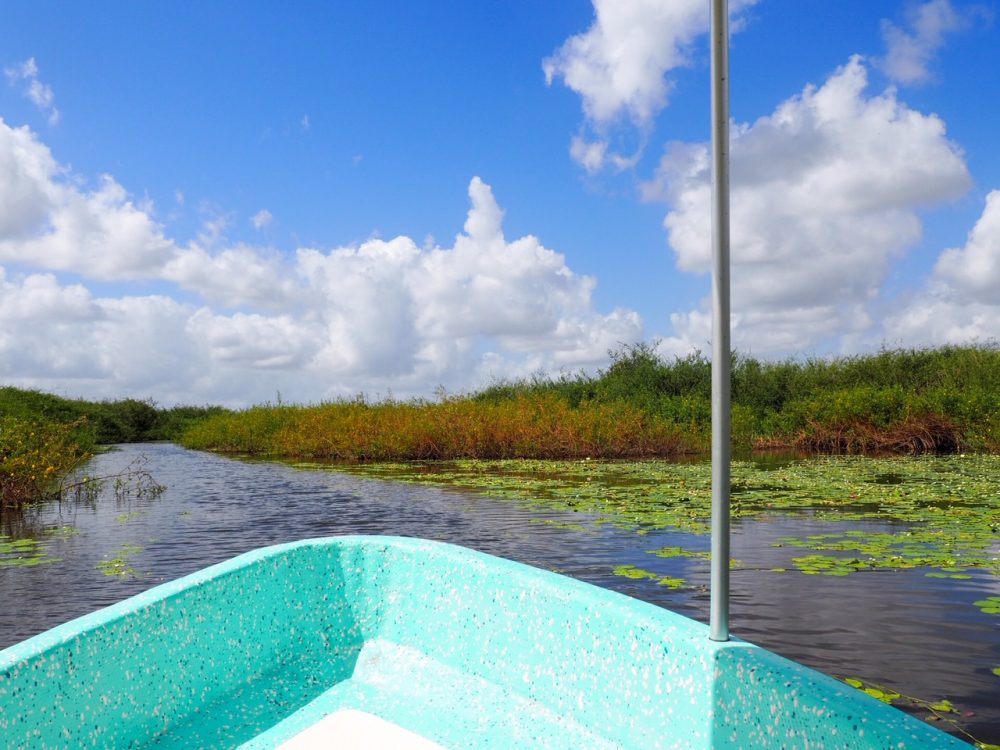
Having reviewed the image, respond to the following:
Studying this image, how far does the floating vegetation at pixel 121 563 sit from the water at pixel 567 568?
0.03m

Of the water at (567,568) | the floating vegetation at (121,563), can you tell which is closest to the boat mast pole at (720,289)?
the water at (567,568)

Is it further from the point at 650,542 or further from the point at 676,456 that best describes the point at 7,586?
the point at 676,456

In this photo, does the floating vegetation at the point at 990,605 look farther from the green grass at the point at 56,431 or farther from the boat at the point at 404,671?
the green grass at the point at 56,431

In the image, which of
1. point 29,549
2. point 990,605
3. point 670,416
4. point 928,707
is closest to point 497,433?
point 670,416

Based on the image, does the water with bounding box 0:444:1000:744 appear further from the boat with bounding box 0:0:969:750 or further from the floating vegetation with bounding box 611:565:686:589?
the boat with bounding box 0:0:969:750

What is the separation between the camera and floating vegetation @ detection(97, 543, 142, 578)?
174 inches

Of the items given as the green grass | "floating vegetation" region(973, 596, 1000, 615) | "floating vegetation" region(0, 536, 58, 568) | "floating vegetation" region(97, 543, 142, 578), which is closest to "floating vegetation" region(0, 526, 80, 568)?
"floating vegetation" region(0, 536, 58, 568)

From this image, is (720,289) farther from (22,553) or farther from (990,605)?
(22,553)

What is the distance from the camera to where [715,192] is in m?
1.26

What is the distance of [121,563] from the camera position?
470 centimetres

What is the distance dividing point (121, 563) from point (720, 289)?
4.62 meters

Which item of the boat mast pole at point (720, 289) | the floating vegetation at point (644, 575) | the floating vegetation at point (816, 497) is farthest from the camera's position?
the floating vegetation at point (816, 497)

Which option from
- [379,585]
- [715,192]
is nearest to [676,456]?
[379,585]

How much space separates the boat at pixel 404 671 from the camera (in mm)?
1324
